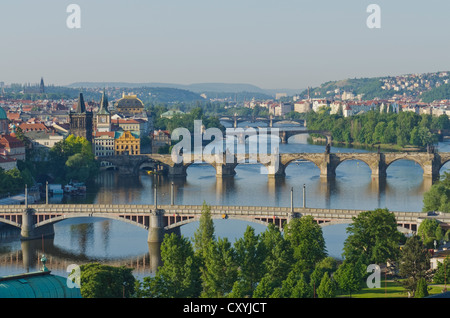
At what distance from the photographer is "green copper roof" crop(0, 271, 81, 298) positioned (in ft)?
54.1

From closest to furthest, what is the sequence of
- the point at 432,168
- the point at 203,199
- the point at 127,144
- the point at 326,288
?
the point at 326,288 → the point at 203,199 → the point at 432,168 → the point at 127,144

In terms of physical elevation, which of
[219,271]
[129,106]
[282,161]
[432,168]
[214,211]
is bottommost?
[432,168]

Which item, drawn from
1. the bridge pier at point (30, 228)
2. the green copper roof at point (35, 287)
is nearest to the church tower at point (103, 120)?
the bridge pier at point (30, 228)

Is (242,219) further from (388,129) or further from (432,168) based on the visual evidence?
(388,129)

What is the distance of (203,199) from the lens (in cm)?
4466

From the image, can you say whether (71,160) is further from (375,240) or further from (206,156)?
(375,240)

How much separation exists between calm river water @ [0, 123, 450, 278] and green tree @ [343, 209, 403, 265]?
9.33 feet

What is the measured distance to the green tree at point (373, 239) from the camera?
26531 millimetres

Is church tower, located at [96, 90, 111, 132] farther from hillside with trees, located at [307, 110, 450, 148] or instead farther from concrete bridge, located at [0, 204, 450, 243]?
concrete bridge, located at [0, 204, 450, 243]

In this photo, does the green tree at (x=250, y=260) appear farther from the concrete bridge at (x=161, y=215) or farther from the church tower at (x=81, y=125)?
the church tower at (x=81, y=125)

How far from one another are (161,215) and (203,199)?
1119 cm

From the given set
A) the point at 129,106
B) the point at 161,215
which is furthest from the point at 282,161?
the point at 129,106
